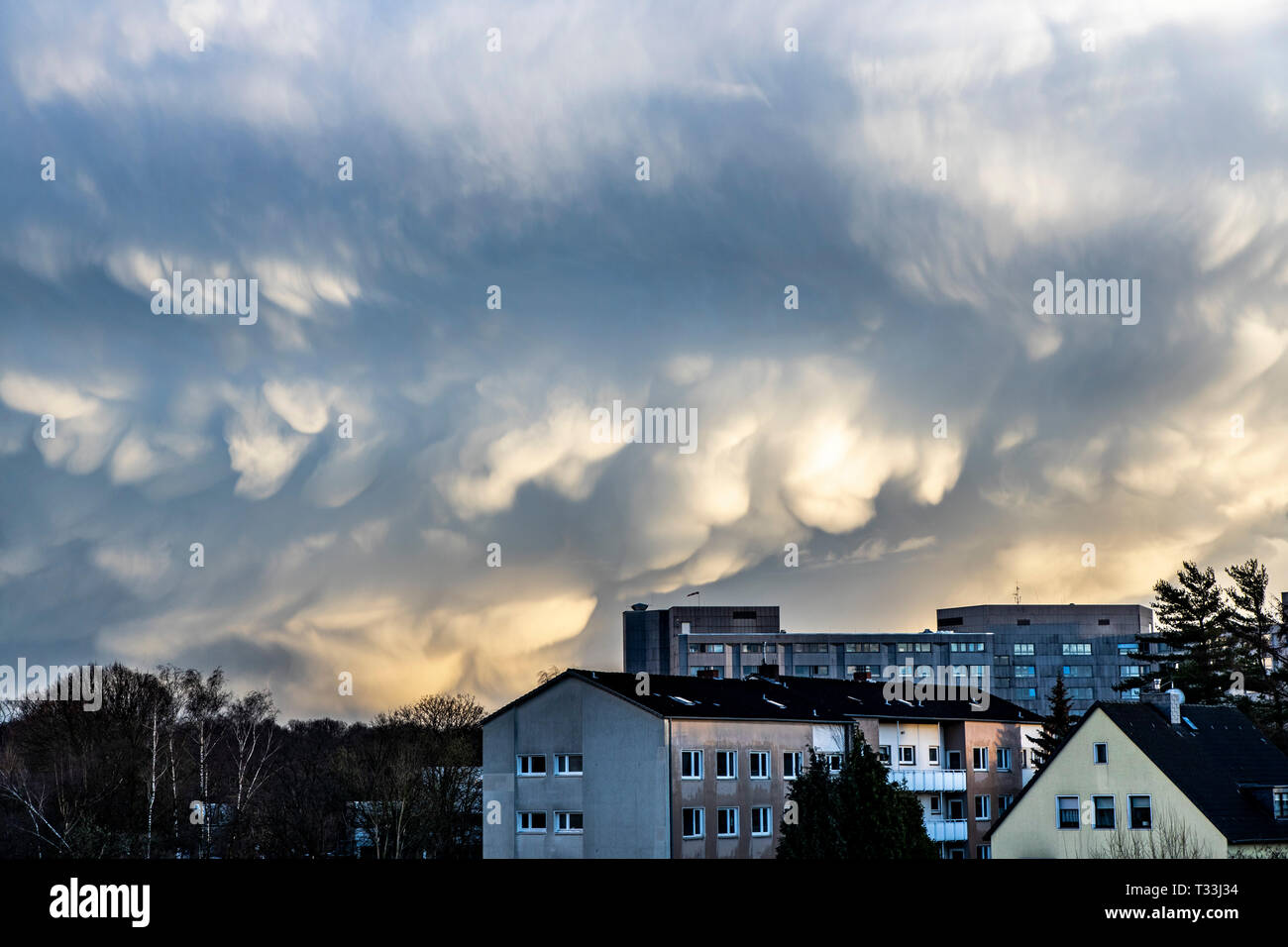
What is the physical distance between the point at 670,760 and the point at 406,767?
24.2 metres

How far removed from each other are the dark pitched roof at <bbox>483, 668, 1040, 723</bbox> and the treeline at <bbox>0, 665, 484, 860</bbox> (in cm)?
1347

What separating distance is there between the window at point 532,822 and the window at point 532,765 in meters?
2.30

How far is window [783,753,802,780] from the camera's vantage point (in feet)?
260

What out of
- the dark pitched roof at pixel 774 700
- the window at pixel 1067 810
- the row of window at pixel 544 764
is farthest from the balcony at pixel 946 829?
the row of window at pixel 544 764

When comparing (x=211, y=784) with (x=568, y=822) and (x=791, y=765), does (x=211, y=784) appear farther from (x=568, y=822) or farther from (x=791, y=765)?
(x=791, y=765)

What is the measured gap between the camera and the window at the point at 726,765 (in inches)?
2968

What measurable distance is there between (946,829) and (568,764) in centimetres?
2748

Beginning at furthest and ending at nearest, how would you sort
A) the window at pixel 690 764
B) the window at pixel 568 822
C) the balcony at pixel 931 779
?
the balcony at pixel 931 779 → the window at pixel 568 822 → the window at pixel 690 764

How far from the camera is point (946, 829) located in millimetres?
86875

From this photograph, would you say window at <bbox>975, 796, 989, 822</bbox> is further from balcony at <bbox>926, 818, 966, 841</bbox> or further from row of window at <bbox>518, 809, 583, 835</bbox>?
row of window at <bbox>518, 809, 583, 835</bbox>

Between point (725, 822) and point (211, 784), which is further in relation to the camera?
point (211, 784)

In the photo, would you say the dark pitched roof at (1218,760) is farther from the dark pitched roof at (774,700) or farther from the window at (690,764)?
the window at (690,764)
